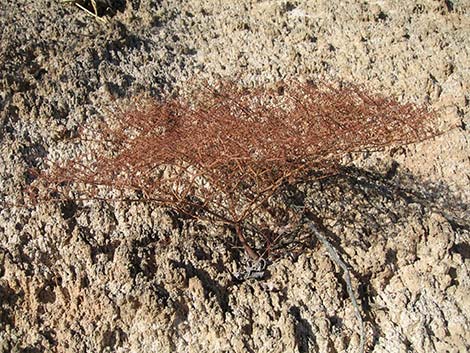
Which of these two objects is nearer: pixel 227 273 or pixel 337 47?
pixel 227 273

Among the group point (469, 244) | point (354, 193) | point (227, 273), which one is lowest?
point (227, 273)

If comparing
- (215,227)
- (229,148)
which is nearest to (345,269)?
(215,227)

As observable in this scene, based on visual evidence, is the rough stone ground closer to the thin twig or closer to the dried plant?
the thin twig

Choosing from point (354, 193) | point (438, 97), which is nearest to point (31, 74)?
point (354, 193)

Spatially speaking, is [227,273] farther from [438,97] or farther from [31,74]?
[438,97]

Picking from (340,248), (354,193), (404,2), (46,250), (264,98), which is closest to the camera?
(46,250)

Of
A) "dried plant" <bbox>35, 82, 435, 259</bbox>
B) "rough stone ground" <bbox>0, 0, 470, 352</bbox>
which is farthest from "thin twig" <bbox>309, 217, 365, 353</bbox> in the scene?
"dried plant" <bbox>35, 82, 435, 259</bbox>
